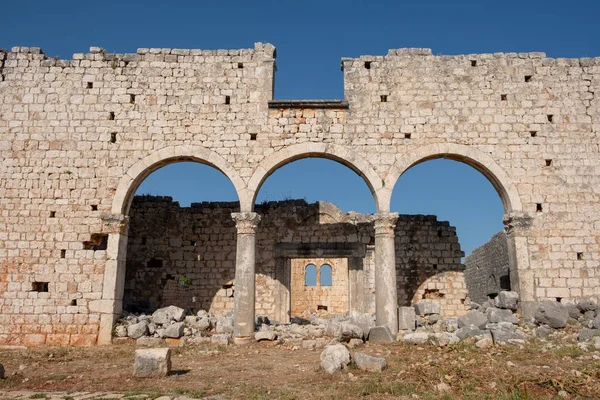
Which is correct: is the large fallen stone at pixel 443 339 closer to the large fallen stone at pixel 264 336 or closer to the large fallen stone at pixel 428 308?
the large fallen stone at pixel 428 308

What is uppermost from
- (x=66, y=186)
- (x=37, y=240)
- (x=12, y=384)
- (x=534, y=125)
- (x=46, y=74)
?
(x=46, y=74)

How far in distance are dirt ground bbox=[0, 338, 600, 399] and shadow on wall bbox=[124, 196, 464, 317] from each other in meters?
5.25

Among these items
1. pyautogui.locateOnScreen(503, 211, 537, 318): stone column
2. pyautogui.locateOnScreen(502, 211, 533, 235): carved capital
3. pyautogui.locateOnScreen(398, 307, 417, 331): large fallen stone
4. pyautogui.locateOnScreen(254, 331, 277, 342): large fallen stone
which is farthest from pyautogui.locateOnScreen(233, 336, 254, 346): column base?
pyautogui.locateOnScreen(502, 211, 533, 235): carved capital

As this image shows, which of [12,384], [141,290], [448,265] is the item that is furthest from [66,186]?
[448,265]

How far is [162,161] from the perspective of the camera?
11.7m

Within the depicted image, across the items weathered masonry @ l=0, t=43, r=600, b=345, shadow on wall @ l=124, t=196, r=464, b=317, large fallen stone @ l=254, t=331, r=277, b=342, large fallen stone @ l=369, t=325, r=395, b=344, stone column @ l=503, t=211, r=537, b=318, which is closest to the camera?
large fallen stone @ l=369, t=325, r=395, b=344

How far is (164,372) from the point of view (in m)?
7.00

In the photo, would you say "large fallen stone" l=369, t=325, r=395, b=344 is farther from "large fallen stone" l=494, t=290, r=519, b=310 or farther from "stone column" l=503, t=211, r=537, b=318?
"stone column" l=503, t=211, r=537, b=318

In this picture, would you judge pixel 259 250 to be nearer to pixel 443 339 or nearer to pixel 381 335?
pixel 381 335

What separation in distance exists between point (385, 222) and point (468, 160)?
8.63 feet

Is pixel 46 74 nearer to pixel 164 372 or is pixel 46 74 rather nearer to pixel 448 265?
pixel 164 372

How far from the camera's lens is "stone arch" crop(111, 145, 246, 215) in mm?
11359

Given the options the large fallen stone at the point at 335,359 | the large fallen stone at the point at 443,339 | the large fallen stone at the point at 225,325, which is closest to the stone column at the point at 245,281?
the large fallen stone at the point at 225,325

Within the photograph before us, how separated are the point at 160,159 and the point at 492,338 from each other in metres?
8.37
